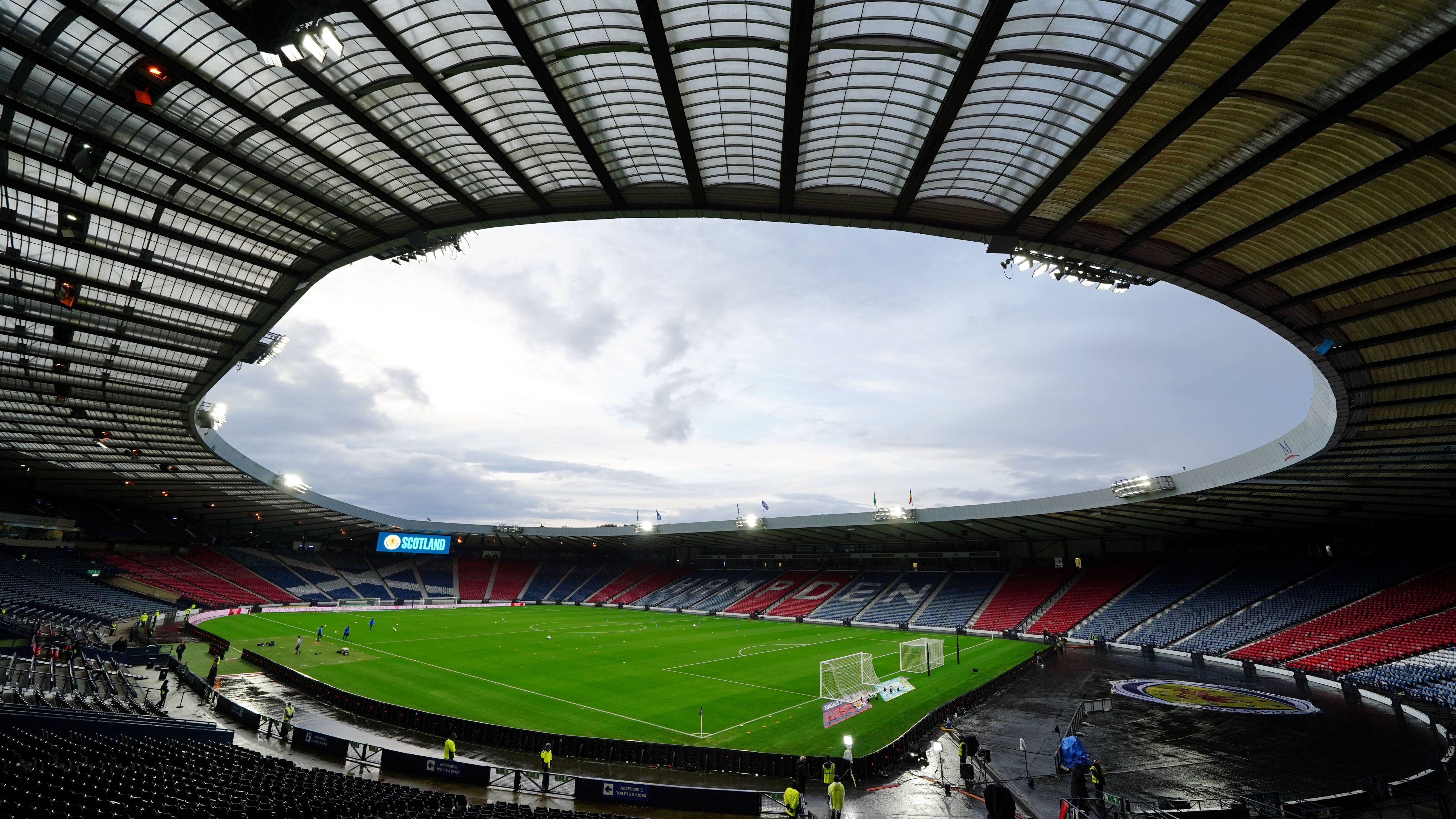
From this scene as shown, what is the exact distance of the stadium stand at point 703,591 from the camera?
279ft

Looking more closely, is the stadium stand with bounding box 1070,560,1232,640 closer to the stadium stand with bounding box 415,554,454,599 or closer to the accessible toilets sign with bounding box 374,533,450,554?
the accessible toilets sign with bounding box 374,533,450,554

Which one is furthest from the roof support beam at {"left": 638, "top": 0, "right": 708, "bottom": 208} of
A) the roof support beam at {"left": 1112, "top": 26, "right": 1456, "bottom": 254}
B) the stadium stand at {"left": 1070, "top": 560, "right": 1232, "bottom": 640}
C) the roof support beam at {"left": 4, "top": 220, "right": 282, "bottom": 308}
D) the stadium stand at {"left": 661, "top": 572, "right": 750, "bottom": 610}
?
the stadium stand at {"left": 661, "top": 572, "right": 750, "bottom": 610}

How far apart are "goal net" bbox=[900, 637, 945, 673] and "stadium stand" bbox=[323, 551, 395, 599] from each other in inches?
2894

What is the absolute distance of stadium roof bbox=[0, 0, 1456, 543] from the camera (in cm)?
1277

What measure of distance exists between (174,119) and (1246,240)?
97.6 ft

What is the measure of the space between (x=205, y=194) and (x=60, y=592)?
54.7m

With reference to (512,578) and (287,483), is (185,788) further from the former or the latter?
(512,578)

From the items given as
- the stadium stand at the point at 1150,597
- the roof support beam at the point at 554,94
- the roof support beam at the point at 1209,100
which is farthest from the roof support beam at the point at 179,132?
the stadium stand at the point at 1150,597

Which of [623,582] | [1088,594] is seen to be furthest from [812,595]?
[623,582]

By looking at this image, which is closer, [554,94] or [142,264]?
[554,94]

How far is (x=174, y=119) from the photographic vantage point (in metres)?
17.5

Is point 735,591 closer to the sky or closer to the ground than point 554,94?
closer to the ground

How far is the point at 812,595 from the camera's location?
78.2m

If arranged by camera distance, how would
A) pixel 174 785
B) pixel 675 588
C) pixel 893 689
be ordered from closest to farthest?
pixel 174 785 < pixel 893 689 < pixel 675 588
